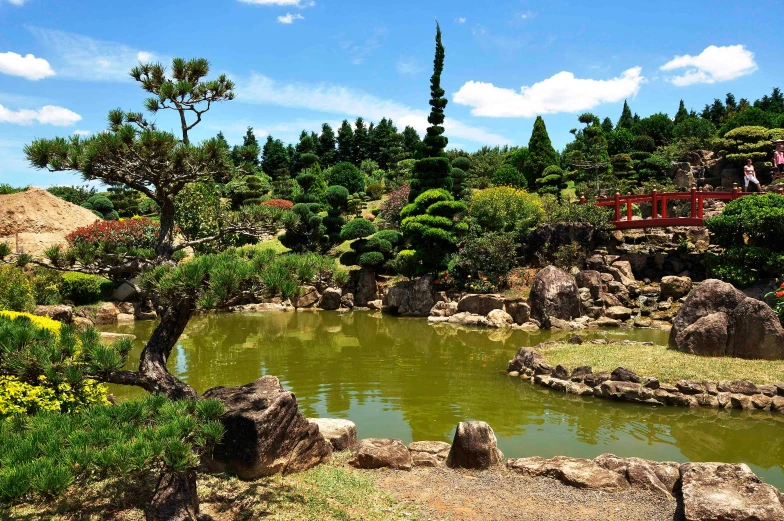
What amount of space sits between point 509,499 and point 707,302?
8.02 meters

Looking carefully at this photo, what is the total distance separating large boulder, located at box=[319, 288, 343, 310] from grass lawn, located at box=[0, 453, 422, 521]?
16.3 m

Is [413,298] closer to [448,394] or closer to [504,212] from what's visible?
[504,212]

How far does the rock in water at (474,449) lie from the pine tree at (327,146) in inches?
1831

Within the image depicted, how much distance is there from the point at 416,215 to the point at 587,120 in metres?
23.7

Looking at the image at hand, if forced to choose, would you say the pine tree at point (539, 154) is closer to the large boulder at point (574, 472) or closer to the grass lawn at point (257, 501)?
the large boulder at point (574, 472)

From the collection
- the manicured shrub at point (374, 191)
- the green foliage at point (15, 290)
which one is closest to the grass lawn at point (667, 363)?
the green foliage at point (15, 290)

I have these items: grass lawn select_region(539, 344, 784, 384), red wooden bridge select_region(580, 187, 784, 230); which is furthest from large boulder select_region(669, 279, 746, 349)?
red wooden bridge select_region(580, 187, 784, 230)

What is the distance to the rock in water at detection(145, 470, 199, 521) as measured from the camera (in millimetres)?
4238

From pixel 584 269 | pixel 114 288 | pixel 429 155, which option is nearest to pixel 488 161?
pixel 429 155

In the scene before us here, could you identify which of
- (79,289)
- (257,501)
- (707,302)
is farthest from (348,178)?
(257,501)

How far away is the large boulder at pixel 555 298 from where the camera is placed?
676 inches

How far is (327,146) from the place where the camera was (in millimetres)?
52375

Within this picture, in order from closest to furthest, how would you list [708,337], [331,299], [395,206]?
[708,337], [331,299], [395,206]

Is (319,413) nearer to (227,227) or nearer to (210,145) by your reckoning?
(227,227)
